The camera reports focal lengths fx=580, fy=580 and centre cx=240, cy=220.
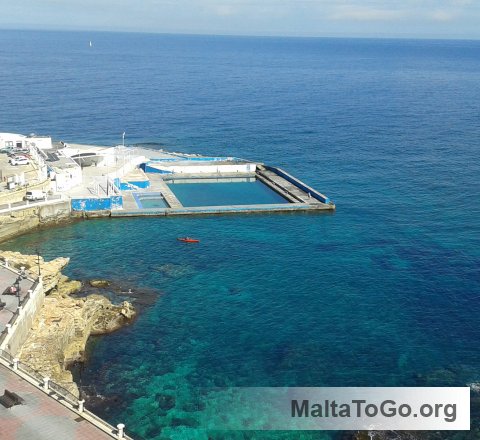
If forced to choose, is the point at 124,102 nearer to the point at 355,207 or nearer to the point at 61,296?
the point at 355,207

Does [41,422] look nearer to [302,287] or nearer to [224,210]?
[302,287]

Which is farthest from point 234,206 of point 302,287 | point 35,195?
point 302,287

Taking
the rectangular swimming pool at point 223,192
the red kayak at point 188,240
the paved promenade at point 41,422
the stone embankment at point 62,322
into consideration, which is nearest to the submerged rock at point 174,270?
the red kayak at point 188,240

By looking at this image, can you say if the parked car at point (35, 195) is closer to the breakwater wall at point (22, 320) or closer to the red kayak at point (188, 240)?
the red kayak at point (188, 240)

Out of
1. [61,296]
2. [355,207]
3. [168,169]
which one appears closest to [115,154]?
[168,169]

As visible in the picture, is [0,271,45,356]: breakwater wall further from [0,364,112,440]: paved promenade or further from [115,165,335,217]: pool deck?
[115,165,335,217]: pool deck
